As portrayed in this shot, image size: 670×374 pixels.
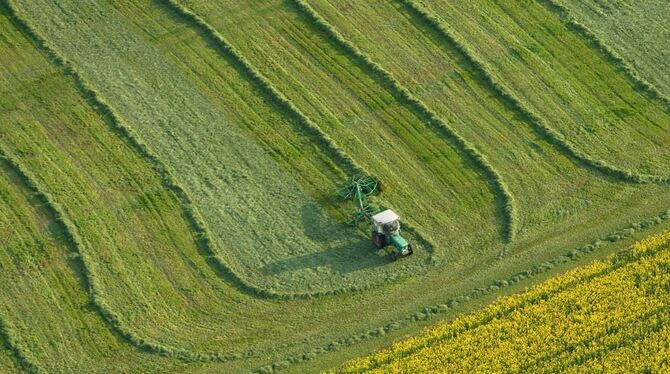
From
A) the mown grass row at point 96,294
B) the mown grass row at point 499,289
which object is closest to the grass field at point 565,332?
the mown grass row at point 499,289

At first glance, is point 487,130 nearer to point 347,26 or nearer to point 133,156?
point 347,26

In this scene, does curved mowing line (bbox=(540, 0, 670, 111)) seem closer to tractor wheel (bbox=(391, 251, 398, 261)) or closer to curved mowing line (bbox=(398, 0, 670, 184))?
curved mowing line (bbox=(398, 0, 670, 184))

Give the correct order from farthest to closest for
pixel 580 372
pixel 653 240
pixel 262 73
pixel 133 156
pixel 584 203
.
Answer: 1. pixel 262 73
2. pixel 133 156
3. pixel 584 203
4. pixel 653 240
5. pixel 580 372

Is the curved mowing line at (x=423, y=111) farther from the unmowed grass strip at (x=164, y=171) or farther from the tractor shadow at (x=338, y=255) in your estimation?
the tractor shadow at (x=338, y=255)

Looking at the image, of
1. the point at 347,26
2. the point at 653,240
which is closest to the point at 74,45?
the point at 347,26

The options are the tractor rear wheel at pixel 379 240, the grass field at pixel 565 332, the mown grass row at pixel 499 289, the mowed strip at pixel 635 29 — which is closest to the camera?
the grass field at pixel 565 332
